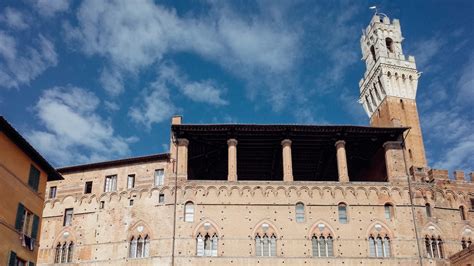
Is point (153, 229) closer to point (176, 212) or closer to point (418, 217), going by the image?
point (176, 212)

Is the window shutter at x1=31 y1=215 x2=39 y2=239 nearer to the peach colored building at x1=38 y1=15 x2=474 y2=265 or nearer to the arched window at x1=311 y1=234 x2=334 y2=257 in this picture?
the peach colored building at x1=38 y1=15 x2=474 y2=265

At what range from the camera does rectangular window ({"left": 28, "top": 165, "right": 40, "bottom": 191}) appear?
28.8 meters

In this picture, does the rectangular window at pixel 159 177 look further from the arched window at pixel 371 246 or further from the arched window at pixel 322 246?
the arched window at pixel 371 246

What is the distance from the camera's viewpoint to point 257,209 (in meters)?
34.7

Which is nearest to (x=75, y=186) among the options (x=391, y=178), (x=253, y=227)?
(x=253, y=227)

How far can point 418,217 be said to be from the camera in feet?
116

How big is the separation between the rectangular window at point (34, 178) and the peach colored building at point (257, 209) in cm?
756

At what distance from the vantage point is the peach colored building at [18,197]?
84.0 feet

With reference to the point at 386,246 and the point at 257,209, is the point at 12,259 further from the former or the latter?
the point at 386,246

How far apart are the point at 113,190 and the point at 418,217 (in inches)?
840

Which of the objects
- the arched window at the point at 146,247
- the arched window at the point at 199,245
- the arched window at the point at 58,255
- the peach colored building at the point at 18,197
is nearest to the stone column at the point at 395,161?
the arched window at the point at 199,245

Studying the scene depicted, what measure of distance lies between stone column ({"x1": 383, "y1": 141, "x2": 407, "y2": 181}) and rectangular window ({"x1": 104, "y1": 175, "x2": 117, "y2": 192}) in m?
19.6

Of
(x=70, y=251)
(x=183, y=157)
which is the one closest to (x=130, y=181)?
(x=183, y=157)

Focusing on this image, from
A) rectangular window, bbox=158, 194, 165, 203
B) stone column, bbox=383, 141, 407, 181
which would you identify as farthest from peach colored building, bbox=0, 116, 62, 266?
stone column, bbox=383, 141, 407, 181
